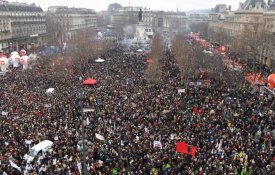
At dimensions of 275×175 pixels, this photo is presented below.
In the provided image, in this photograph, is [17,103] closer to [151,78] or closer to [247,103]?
[151,78]

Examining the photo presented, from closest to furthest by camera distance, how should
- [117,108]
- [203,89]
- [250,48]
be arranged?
[117,108]
[203,89]
[250,48]

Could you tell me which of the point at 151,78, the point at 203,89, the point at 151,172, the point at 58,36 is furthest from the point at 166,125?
the point at 58,36

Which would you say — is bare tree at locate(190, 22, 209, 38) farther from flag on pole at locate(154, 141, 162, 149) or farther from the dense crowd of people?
flag on pole at locate(154, 141, 162, 149)

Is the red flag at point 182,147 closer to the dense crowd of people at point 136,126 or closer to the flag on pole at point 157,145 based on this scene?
the dense crowd of people at point 136,126

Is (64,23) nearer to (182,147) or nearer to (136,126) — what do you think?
(136,126)

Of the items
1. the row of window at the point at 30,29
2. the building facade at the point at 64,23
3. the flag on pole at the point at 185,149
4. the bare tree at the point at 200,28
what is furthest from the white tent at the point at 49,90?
the bare tree at the point at 200,28

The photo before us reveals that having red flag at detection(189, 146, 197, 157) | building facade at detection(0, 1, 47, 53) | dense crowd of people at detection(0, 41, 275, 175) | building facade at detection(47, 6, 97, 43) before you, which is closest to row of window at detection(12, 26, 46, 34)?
building facade at detection(0, 1, 47, 53)
